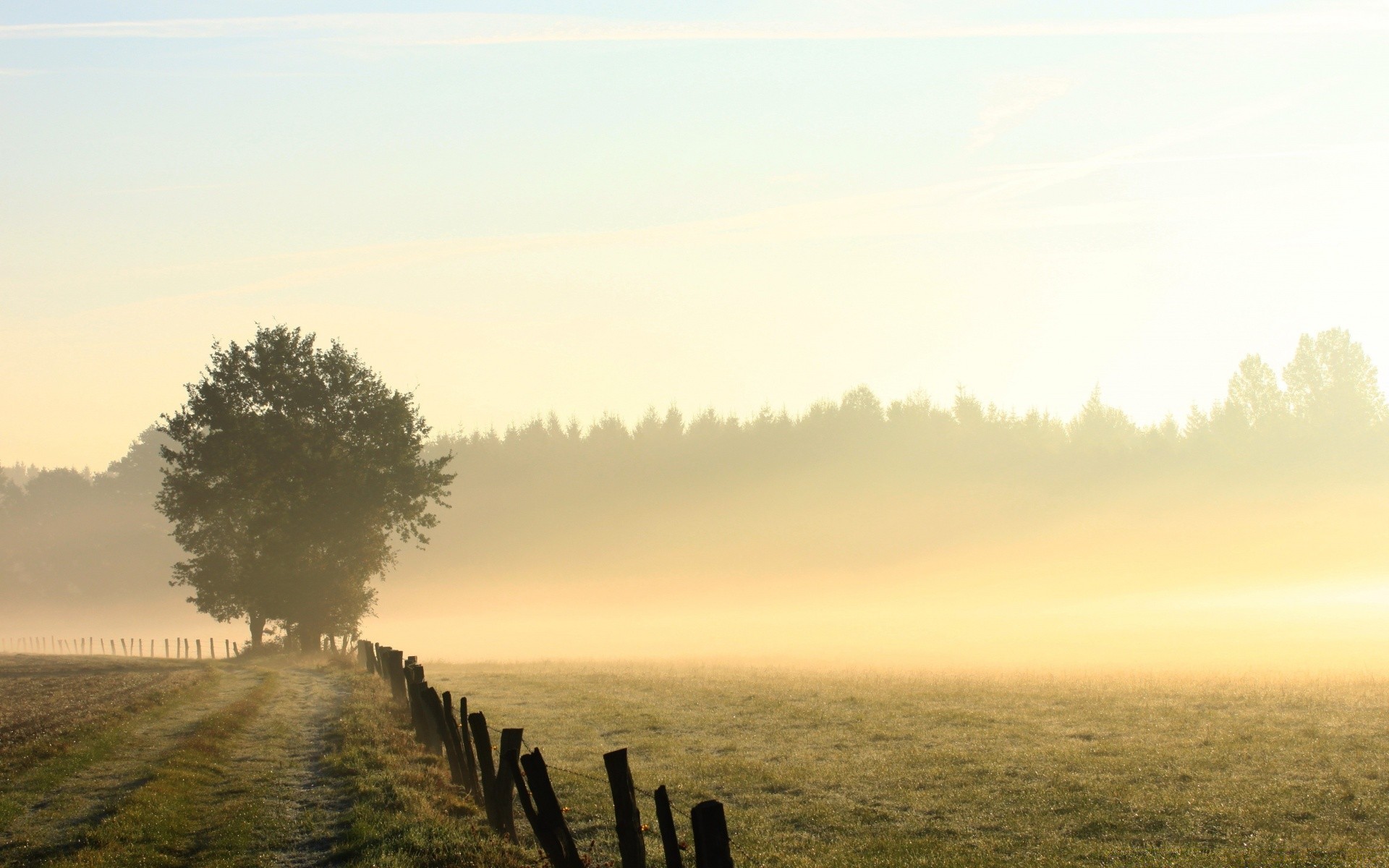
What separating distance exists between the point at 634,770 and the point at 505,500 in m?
164

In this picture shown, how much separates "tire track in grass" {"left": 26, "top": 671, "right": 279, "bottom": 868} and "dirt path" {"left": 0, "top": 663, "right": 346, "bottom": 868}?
1.3 inches

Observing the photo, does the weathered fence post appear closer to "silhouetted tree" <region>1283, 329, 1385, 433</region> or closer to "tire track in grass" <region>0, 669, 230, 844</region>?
"tire track in grass" <region>0, 669, 230, 844</region>

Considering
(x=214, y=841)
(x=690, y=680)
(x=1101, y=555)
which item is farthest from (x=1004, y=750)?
(x=1101, y=555)

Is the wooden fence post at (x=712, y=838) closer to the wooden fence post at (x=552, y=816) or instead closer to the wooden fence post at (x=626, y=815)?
the wooden fence post at (x=626, y=815)

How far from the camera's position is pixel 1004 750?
21234mm

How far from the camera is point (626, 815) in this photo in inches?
401

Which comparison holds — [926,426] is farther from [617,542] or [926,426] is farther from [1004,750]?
[1004,750]

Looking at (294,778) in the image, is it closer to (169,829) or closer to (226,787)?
A: (226,787)

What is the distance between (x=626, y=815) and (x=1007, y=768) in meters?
11.5

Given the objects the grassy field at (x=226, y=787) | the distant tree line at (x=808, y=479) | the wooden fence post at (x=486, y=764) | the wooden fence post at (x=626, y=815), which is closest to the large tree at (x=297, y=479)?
the grassy field at (x=226, y=787)

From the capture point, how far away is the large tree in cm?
5775

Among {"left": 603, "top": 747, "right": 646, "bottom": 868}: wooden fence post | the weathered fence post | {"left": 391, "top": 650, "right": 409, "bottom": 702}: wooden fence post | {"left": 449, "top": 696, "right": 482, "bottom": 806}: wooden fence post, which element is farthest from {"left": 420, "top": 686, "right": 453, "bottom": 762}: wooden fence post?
{"left": 603, "top": 747, "right": 646, "bottom": 868}: wooden fence post

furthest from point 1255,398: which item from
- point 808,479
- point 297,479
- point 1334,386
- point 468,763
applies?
point 468,763

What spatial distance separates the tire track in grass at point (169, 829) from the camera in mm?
13164
